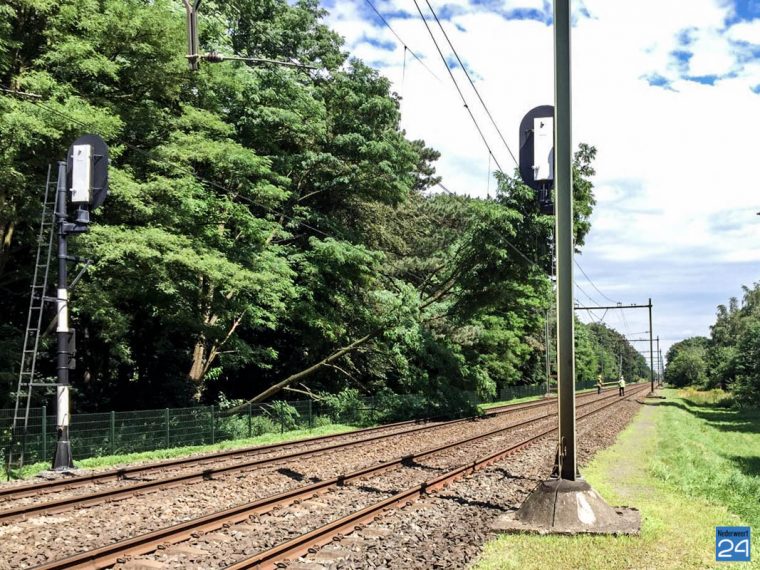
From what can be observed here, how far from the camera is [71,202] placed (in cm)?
1598

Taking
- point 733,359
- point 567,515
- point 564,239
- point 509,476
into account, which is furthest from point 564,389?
point 733,359

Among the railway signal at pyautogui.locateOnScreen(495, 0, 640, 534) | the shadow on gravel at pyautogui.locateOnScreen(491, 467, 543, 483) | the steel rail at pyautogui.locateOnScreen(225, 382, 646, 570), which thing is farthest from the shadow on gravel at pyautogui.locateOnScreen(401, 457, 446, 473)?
the railway signal at pyautogui.locateOnScreen(495, 0, 640, 534)

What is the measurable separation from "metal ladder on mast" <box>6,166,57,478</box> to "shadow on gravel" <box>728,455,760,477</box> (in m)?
17.1

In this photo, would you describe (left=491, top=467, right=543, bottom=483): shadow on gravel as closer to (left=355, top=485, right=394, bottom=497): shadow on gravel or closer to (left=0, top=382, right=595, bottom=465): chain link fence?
(left=355, top=485, right=394, bottom=497): shadow on gravel

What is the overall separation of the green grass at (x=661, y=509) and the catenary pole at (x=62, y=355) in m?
10.8

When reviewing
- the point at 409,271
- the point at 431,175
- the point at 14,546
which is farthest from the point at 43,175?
the point at 431,175

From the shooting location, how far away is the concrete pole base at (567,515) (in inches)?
347

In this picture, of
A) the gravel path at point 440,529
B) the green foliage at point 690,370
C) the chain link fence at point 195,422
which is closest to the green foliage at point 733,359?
the green foliage at point 690,370

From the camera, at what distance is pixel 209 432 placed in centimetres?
2362

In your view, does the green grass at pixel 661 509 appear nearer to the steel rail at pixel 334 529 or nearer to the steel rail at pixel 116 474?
the steel rail at pixel 334 529

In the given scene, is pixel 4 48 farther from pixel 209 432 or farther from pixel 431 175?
pixel 431 175

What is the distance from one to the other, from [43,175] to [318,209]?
1765cm

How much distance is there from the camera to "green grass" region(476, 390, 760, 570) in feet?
24.9

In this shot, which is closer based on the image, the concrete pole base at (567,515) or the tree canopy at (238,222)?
the concrete pole base at (567,515)
